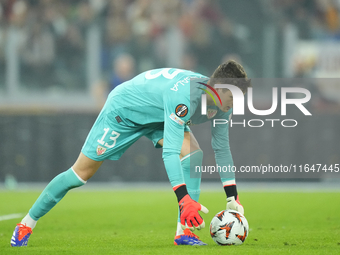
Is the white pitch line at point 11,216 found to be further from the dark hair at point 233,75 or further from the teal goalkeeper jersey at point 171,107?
the dark hair at point 233,75

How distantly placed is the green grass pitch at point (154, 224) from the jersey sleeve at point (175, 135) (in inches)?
26.4

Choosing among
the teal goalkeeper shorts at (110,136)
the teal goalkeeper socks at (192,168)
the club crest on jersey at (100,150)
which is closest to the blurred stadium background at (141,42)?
the teal goalkeeper shorts at (110,136)

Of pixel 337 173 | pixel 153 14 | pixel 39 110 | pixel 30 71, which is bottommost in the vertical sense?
pixel 337 173

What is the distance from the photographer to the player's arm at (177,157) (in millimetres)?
4160

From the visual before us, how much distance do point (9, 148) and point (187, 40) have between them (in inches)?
224

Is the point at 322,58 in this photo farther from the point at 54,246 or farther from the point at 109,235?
the point at 54,246

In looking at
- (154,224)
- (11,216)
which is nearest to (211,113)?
(154,224)

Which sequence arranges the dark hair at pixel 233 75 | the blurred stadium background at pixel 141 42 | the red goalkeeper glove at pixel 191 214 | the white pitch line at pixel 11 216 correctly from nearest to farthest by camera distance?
the red goalkeeper glove at pixel 191 214 < the dark hair at pixel 233 75 < the white pitch line at pixel 11 216 < the blurred stadium background at pixel 141 42

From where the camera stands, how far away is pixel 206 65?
49.9 feet

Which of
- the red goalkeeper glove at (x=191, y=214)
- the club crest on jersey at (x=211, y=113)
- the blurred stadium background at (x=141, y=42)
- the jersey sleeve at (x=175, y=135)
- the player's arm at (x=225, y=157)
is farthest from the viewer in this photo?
the blurred stadium background at (x=141, y=42)

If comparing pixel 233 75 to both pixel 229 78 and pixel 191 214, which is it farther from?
pixel 191 214

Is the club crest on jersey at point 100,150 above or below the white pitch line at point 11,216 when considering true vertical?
above

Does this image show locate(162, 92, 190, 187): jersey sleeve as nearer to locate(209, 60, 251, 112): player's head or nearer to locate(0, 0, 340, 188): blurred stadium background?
locate(209, 60, 251, 112): player's head

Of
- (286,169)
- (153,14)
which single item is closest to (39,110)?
(153,14)
